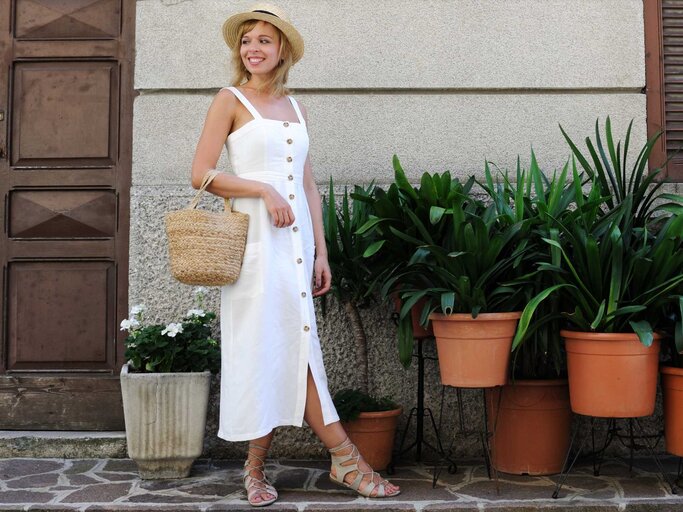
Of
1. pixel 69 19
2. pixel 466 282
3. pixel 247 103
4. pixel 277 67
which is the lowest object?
pixel 466 282

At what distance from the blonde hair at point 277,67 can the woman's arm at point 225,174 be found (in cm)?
19

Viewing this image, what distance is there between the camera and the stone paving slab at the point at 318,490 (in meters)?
2.94

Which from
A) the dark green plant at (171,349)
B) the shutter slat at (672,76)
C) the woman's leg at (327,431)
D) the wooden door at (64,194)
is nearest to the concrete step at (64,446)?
the wooden door at (64,194)

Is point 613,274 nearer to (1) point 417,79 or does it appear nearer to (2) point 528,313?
(2) point 528,313

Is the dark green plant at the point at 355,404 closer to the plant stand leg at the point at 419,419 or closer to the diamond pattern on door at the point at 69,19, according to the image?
the plant stand leg at the point at 419,419

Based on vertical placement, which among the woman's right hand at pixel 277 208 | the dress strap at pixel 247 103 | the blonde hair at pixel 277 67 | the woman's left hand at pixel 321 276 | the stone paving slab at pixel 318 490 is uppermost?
the blonde hair at pixel 277 67

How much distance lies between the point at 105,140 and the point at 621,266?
9.83 ft

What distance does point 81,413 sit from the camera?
4.16 m

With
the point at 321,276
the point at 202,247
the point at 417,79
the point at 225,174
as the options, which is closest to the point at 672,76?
the point at 417,79

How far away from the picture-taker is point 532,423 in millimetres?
3350

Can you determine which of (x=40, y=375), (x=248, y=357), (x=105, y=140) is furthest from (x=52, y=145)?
(x=248, y=357)

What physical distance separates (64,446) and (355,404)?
5.65 feet

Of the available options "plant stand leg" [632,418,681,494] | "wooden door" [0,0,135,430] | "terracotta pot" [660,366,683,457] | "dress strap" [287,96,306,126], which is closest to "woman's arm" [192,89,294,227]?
"dress strap" [287,96,306,126]

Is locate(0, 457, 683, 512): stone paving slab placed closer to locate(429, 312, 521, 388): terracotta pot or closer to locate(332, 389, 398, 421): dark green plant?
locate(332, 389, 398, 421): dark green plant
